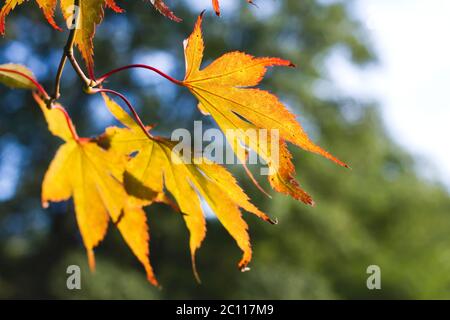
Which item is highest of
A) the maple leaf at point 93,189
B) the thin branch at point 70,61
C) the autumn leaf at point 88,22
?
the autumn leaf at point 88,22

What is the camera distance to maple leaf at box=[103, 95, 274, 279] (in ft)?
1.25

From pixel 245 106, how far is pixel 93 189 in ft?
0.43

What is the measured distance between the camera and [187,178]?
404mm

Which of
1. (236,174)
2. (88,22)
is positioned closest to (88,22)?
(88,22)

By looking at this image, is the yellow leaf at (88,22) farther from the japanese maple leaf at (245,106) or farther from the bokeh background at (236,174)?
the bokeh background at (236,174)

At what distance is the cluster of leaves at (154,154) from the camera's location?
1.17ft

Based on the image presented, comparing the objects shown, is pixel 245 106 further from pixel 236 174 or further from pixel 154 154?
pixel 236 174

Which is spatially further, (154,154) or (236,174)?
(236,174)

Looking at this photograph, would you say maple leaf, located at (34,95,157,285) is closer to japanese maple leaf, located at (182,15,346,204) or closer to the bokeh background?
japanese maple leaf, located at (182,15,346,204)

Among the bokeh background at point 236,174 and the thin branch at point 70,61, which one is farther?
the bokeh background at point 236,174

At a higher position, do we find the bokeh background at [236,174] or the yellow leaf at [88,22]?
the bokeh background at [236,174]

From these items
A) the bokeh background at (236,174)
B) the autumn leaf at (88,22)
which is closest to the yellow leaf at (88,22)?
the autumn leaf at (88,22)

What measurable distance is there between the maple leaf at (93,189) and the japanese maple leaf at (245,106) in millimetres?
78

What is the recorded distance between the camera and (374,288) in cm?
709
